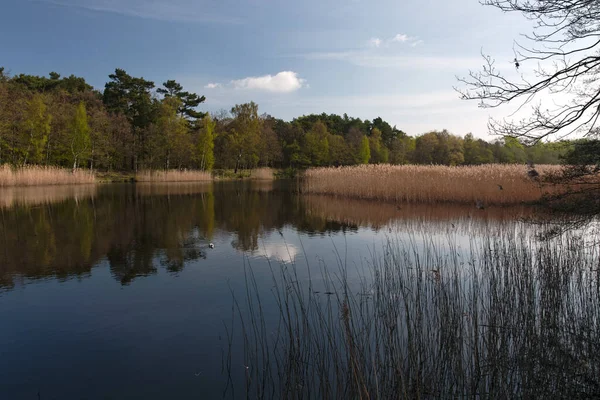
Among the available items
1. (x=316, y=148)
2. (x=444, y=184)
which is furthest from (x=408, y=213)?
(x=316, y=148)

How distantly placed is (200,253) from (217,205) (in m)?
9.86

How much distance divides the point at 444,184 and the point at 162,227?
1192 cm

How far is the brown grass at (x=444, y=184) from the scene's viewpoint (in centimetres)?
1602

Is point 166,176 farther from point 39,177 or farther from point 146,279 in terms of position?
point 146,279

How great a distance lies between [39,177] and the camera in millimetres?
28141

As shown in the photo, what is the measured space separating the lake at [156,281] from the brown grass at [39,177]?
1374cm

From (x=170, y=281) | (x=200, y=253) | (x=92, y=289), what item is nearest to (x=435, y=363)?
(x=170, y=281)

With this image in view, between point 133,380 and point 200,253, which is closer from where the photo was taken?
point 133,380

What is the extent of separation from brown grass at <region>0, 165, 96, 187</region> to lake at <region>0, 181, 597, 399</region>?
13737mm

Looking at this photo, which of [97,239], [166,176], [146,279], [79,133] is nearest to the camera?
[146,279]

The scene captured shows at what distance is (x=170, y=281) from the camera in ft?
21.6

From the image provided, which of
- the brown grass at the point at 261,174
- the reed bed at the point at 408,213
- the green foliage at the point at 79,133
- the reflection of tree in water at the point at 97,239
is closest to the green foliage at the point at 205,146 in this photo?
the brown grass at the point at 261,174

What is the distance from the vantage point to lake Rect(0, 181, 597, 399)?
3.69 metres

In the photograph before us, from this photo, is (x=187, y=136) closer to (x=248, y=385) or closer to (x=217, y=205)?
(x=217, y=205)
